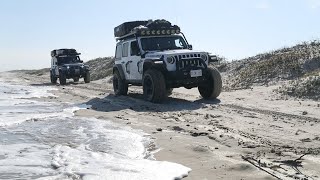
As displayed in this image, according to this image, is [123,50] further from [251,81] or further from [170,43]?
[251,81]

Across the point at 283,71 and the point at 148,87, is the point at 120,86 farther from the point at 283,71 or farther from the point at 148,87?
the point at 283,71

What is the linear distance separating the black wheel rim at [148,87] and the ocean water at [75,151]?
9.94ft

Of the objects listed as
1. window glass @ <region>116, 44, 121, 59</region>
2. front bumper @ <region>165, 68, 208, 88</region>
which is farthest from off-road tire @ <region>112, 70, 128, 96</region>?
front bumper @ <region>165, 68, 208, 88</region>

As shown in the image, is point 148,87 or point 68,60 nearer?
point 148,87

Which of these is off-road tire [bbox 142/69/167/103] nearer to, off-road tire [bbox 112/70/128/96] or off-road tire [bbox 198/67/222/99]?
off-road tire [bbox 198/67/222/99]

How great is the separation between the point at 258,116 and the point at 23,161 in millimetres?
4506

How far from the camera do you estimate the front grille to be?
10320 millimetres

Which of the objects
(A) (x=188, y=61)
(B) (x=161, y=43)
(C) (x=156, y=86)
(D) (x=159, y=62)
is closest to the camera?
(C) (x=156, y=86)

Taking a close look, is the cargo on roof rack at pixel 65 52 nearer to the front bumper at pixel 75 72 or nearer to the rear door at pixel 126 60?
the front bumper at pixel 75 72

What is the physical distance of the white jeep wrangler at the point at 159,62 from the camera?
10320mm

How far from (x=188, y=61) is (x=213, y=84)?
0.89 meters

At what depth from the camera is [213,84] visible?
10.6 m

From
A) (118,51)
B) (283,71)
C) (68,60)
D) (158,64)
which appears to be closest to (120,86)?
(118,51)

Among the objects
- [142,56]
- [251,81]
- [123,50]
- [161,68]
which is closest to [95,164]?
[161,68]
